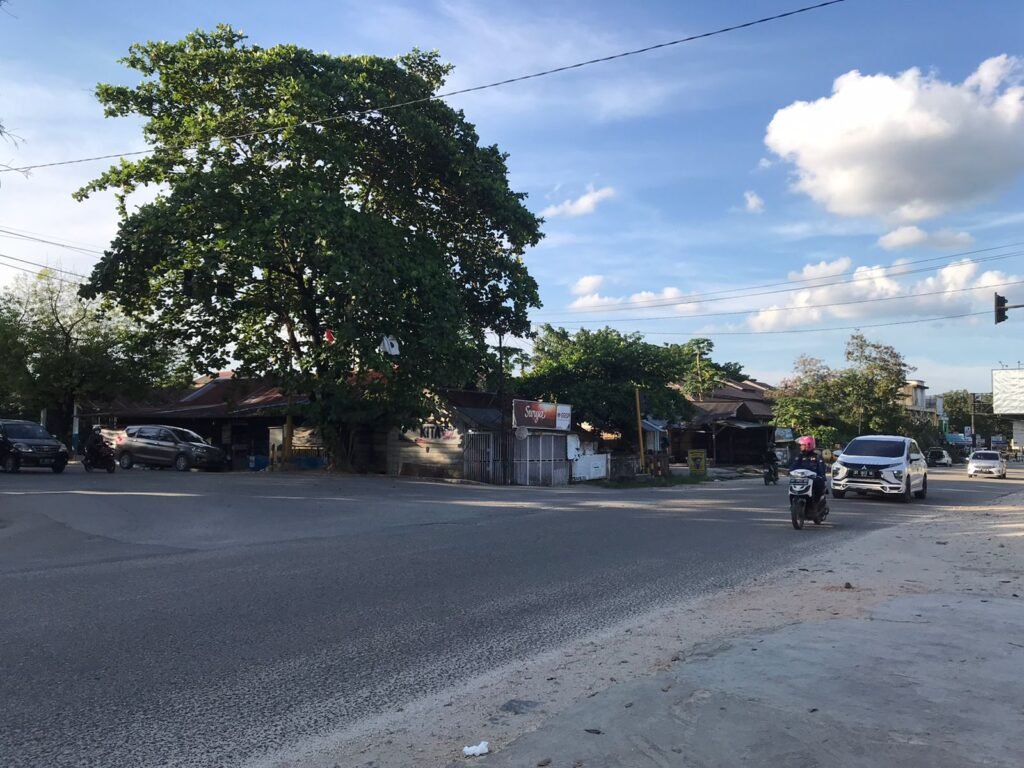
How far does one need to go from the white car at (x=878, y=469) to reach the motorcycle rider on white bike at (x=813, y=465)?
706 centimetres

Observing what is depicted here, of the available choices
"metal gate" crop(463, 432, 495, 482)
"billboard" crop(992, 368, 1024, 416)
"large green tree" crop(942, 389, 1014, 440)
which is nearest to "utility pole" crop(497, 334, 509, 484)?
"metal gate" crop(463, 432, 495, 482)

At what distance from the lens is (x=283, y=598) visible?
26.6 feet

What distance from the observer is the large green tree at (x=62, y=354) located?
1508 inches

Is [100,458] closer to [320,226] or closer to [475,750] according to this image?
[320,226]

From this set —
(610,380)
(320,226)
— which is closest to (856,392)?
(610,380)

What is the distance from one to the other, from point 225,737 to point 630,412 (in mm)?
33130

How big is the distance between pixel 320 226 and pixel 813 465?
15.1m

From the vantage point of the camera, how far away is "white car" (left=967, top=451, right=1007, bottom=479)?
4162cm

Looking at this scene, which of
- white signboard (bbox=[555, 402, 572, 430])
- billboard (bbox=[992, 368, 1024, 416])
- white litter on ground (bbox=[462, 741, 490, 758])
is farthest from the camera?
billboard (bbox=[992, 368, 1024, 416])

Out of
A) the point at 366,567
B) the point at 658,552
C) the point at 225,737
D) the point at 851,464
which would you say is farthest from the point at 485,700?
the point at 851,464

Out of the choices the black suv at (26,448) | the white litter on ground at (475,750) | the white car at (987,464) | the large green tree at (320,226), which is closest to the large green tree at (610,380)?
the large green tree at (320,226)

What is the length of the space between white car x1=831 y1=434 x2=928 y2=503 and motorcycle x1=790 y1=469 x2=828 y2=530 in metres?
7.08

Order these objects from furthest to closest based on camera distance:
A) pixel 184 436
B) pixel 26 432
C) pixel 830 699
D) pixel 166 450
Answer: pixel 184 436 → pixel 166 450 → pixel 26 432 → pixel 830 699

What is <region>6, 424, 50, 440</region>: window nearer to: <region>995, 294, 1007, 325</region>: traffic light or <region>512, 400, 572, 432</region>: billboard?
<region>512, 400, 572, 432</region>: billboard
